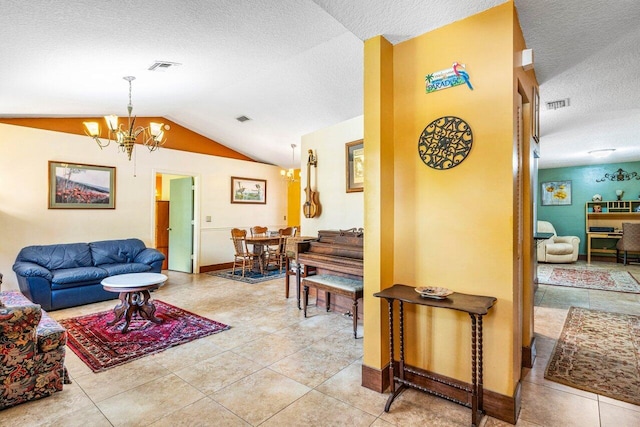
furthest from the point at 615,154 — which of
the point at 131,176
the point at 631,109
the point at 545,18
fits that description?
the point at 131,176

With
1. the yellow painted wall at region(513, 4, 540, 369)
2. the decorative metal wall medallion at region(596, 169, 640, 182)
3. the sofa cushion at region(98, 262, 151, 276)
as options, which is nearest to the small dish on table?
the yellow painted wall at region(513, 4, 540, 369)

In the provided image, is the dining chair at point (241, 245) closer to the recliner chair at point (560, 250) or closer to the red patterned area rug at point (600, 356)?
the red patterned area rug at point (600, 356)

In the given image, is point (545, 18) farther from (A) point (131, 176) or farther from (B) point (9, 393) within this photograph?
(A) point (131, 176)

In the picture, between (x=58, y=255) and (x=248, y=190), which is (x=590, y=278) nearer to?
(x=248, y=190)

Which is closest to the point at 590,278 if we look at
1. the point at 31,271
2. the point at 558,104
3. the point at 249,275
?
the point at 558,104

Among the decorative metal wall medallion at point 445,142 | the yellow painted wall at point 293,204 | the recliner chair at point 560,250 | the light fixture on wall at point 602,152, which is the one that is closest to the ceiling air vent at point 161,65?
the decorative metal wall medallion at point 445,142

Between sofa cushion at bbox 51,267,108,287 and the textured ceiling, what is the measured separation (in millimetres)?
2140

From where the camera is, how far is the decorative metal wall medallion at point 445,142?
2.04 m

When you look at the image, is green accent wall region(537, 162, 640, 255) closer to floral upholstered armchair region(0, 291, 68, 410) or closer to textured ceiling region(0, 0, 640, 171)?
textured ceiling region(0, 0, 640, 171)

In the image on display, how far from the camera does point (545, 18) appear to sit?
6.72 feet

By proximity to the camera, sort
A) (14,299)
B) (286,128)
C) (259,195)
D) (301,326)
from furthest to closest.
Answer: (259,195) → (286,128) → (301,326) → (14,299)

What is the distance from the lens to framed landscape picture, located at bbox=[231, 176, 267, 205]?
7.28m

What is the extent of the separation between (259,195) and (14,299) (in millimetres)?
5216

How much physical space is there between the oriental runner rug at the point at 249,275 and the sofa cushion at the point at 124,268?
1563mm
